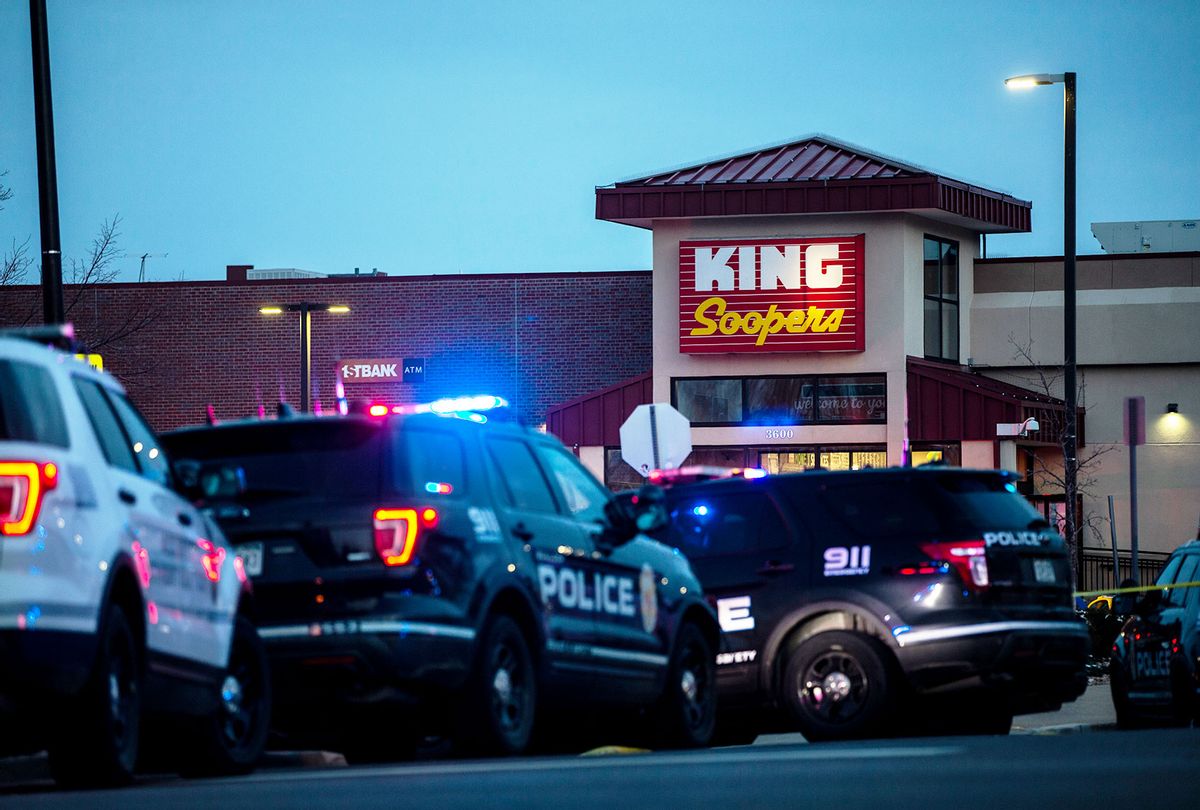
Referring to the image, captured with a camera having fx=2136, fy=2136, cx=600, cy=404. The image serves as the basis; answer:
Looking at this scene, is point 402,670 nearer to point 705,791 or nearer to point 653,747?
point 705,791

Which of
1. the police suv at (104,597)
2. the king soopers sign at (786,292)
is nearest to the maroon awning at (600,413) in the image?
the king soopers sign at (786,292)

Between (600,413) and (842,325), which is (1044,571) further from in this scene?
(600,413)

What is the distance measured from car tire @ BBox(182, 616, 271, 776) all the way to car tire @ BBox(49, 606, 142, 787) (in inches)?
40.5

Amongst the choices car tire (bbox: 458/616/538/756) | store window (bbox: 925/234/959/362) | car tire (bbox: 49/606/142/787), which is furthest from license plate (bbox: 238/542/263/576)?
store window (bbox: 925/234/959/362)

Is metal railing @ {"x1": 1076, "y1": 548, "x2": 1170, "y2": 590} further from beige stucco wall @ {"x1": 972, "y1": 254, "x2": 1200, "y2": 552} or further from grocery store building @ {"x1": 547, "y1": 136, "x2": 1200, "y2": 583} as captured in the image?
grocery store building @ {"x1": 547, "y1": 136, "x2": 1200, "y2": 583}

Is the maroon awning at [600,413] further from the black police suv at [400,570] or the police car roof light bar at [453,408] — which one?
the black police suv at [400,570]

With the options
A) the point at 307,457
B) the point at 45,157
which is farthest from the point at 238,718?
the point at 45,157

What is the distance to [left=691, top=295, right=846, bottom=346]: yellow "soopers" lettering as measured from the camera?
3825 centimetres

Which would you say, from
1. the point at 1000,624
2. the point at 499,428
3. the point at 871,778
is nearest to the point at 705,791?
the point at 871,778

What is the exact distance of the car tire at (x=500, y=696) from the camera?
33.1 feet

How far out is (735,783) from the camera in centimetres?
806

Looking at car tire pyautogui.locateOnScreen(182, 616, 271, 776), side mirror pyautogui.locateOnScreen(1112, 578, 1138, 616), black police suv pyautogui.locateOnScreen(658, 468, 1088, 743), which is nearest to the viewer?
car tire pyautogui.locateOnScreen(182, 616, 271, 776)

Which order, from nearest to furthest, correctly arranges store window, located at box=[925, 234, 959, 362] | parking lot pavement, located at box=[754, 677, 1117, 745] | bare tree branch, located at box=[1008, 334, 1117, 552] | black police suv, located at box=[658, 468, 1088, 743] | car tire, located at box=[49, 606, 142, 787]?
car tire, located at box=[49, 606, 142, 787]
black police suv, located at box=[658, 468, 1088, 743]
parking lot pavement, located at box=[754, 677, 1117, 745]
store window, located at box=[925, 234, 959, 362]
bare tree branch, located at box=[1008, 334, 1117, 552]

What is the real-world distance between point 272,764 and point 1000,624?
458cm
